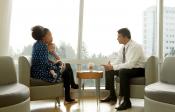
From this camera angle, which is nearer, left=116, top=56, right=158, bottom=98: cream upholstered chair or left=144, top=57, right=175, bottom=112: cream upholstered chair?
left=144, top=57, right=175, bottom=112: cream upholstered chair

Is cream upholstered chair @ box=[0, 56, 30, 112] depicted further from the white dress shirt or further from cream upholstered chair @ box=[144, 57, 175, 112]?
the white dress shirt

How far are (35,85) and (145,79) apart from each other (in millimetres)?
1622

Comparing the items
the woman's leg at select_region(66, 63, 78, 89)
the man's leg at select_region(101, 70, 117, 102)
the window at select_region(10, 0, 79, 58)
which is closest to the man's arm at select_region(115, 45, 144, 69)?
the man's leg at select_region(101, 70, 117, 102)

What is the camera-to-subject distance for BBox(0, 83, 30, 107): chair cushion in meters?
2.60

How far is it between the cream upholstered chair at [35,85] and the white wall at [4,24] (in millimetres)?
943

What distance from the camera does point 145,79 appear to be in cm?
417

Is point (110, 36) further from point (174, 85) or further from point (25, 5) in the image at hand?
point (174, 85)

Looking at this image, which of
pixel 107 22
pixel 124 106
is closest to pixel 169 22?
pixel 107 22

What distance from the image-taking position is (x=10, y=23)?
4859 millimetres

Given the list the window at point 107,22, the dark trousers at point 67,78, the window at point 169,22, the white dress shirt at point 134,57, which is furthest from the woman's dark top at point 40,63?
the window at point 169,22

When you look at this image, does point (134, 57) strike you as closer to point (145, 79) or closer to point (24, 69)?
point (145, 79)

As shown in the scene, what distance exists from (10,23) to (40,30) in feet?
3.07

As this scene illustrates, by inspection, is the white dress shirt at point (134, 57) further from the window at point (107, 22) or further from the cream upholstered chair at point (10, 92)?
the cream upholstered chair at point (10, 92)

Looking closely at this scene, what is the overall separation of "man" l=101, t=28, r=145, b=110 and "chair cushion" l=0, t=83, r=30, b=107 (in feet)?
5.43
